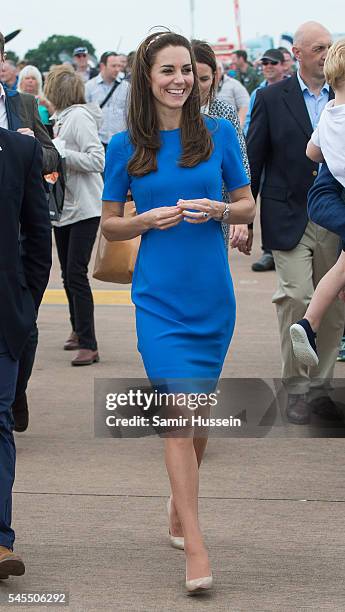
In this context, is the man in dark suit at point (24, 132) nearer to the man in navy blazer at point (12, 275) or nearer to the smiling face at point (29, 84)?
the man in navy blazer at point (12, 275)

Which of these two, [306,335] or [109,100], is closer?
[306,335]

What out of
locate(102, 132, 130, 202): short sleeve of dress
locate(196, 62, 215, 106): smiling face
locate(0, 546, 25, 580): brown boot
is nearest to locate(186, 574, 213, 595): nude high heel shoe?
locate(0, 546, 25, 580): brown boot

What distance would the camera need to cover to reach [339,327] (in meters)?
7.77

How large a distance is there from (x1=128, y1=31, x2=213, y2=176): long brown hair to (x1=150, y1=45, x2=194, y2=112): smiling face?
0.08ft

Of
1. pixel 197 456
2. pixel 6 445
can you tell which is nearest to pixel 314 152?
pixel 197 456

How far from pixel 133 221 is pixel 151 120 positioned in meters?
0.39

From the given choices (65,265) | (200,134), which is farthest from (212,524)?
(65,265)

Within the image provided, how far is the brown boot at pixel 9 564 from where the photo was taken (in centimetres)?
468

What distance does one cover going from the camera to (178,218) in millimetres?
4789

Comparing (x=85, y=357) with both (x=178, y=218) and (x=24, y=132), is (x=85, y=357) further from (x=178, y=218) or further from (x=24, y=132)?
(x=178, y=218)

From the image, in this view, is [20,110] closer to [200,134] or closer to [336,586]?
[200,134]

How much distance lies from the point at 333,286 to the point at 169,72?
6.17 feet

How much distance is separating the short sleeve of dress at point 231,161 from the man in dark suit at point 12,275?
708mm

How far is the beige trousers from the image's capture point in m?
7.60
